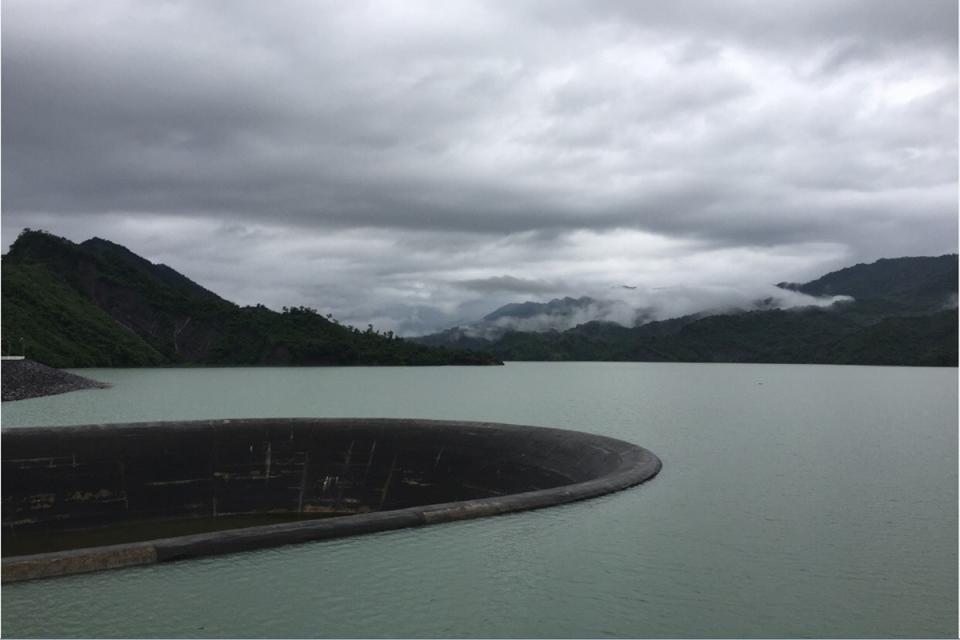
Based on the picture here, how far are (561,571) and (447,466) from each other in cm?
876

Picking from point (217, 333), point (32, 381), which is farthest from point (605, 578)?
point (217, 333)

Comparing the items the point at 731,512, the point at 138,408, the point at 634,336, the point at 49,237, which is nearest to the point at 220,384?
the point at 138,408

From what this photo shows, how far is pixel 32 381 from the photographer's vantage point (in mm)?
41562

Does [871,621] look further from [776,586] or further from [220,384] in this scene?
[220,384]

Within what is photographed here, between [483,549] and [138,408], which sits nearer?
[483,549]

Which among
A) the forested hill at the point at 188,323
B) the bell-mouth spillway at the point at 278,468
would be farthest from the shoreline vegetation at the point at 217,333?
the bell-mouth spillway at the point at 278,468

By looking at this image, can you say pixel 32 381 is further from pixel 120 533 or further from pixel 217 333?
pixel 217 333

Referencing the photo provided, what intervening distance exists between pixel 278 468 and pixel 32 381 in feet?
107

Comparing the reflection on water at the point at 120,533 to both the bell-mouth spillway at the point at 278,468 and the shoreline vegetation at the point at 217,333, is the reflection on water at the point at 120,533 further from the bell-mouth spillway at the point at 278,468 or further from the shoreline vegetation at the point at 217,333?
the shoreline vegetation at the point at 217,333

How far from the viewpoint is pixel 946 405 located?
127ft

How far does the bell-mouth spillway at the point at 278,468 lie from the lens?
14.1 meters

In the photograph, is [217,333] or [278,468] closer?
[278,468]

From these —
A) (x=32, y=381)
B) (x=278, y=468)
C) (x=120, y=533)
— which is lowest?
(x=120, y=533)

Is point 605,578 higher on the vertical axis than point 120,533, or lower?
higher
